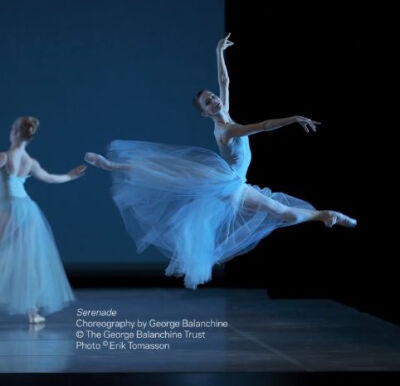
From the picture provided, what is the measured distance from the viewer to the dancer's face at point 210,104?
5133mm

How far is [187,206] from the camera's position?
509 cm

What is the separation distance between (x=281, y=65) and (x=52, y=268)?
103 inches

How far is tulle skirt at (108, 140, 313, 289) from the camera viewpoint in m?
5.04

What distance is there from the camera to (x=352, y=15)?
680 cm

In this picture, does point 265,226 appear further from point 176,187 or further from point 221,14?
point 221,14

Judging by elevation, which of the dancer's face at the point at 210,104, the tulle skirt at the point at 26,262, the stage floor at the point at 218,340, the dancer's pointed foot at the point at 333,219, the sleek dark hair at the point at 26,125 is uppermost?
the dancer's face at the point at 210,104

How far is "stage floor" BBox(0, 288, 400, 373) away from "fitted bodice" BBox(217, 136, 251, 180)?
3.07 feet

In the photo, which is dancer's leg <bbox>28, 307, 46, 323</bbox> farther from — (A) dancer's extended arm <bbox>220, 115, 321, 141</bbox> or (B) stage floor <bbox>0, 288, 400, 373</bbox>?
(A) dancer's extended arm <bbox>220, 115, 321, 141</bbox>

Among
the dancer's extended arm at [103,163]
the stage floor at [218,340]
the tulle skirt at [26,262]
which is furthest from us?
the tulle skirt at [26,262]

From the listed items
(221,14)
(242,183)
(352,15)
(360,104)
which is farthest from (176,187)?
(221,14)

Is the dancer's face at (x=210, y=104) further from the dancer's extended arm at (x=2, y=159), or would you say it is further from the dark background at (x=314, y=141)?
the dark background at (x=314, y=141)

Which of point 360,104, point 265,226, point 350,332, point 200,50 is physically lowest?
point 350,332

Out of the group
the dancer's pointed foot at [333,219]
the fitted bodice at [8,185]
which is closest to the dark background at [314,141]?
the dancer's pointed foot at [333,219]

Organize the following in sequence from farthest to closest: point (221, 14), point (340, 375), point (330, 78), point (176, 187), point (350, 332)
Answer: point (221, 14) < point (330, 78) < point (350, 332) < point (176, 187) < point (340, 375)
